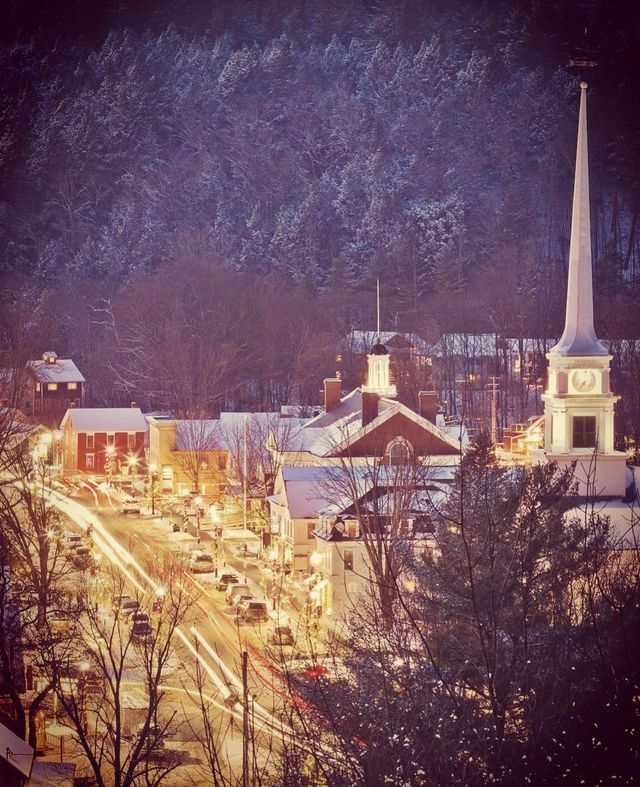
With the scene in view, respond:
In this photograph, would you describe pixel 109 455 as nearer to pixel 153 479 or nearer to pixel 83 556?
pixel 153 479

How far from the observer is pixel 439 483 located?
1393 inches

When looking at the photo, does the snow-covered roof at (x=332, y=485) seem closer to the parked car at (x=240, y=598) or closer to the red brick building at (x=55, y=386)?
the parked car at (x=240, y=598)

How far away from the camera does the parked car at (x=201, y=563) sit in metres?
35.6

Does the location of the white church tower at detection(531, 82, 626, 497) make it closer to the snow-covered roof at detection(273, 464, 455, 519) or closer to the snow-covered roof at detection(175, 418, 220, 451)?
the snow-covered roof at detection(273, 464, 455, 519)

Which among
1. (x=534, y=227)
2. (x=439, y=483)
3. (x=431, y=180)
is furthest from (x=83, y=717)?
(x=431, y=180)

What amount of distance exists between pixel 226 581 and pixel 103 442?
97.5ft

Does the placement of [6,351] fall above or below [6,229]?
below

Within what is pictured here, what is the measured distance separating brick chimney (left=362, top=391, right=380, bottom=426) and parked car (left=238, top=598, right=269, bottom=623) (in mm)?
15143

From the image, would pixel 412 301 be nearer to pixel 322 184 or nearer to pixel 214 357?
pixel 214 357

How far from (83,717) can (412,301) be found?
90.8m

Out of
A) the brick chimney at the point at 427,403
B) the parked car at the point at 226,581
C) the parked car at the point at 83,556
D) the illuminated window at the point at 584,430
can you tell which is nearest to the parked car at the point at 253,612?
the parked car at the point at 226,581

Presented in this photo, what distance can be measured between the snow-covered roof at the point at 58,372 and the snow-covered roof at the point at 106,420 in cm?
1598

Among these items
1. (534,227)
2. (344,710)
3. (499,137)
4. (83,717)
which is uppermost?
(499,137)

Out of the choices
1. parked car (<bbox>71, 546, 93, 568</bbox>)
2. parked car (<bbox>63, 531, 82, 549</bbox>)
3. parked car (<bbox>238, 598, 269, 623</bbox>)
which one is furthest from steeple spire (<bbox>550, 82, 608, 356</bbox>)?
parked car (<bbox>63, 531, 82, 549</bbox>)
